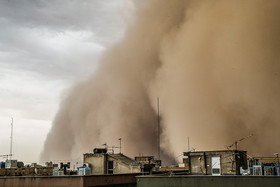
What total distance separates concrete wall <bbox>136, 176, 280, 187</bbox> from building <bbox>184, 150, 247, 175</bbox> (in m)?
8.57

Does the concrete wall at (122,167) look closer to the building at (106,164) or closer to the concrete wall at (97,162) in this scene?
the building at (106,164)

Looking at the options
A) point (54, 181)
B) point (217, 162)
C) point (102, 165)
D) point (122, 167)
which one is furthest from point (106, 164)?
point (54, 181)

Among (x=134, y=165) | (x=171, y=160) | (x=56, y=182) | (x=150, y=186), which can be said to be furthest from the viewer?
(x=171, y=160)

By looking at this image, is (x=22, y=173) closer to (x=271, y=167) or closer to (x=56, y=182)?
(x=56, y=182)

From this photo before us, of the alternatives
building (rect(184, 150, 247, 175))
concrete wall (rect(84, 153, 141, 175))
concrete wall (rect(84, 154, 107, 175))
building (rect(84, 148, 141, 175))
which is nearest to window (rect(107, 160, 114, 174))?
building (rect(84, 148, 141, 175))

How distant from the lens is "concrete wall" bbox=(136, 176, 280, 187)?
16.8 metres

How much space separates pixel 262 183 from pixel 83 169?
1875 cm

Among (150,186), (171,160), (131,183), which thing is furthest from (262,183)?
(171,160)

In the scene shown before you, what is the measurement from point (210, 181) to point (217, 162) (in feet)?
30.4

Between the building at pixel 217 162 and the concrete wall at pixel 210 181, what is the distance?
8569 mm

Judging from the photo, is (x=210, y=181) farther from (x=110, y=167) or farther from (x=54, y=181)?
(x=110, y=167)

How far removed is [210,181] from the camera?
17.7 m

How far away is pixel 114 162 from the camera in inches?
1287

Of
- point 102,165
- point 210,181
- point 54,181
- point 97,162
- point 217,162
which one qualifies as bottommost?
point 54,181
